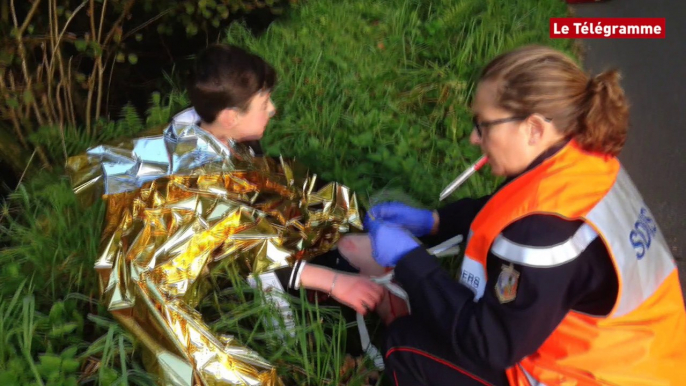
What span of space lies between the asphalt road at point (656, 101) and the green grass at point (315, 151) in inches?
18.3

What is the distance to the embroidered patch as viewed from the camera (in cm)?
129

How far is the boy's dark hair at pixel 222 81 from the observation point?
193 centimetres

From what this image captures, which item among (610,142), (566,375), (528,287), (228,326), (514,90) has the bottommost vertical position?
(228,326)

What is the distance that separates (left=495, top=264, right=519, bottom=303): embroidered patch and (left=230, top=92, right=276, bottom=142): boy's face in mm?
1055

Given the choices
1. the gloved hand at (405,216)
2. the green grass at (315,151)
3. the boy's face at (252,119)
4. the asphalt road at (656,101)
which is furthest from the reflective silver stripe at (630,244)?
the asphalt road at (656,101)

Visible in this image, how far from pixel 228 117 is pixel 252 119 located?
87 mm

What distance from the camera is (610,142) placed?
1.43m

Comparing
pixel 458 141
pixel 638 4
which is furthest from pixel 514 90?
pixel 638 4

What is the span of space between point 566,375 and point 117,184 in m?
1.40

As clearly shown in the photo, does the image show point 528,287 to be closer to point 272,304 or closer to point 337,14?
point 272,304

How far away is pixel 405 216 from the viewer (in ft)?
6.89

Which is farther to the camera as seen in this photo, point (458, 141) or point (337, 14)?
point (337, 14)

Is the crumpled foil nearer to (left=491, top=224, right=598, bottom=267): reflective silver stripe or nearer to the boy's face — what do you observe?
the boy's face

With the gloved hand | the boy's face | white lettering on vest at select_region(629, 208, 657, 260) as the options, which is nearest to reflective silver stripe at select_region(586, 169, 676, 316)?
white lettering on vest at select_region(629, 208, 657, 260)
